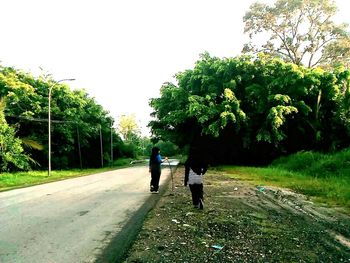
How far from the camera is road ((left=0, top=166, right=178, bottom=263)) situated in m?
6.36

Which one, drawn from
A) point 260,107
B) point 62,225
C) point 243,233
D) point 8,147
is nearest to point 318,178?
point 243,233

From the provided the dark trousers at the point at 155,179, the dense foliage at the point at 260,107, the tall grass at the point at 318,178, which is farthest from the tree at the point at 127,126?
the dark trousers at the point at 155,179

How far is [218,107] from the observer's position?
108ft

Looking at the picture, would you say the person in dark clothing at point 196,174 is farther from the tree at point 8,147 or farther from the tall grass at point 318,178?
the tree at point 8,147

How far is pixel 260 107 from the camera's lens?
106ft

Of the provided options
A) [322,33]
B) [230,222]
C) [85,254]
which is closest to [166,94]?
[322,33]

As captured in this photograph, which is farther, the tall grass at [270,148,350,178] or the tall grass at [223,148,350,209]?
the tall grass at [270,148,350,178]

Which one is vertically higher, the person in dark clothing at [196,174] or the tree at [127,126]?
the tree at [127,126]

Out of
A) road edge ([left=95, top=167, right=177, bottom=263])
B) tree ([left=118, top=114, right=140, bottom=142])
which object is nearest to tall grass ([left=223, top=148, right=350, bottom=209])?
road edge ([left=95, top=167, right=177, bottom=263])

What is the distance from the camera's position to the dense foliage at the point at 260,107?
1207 inches

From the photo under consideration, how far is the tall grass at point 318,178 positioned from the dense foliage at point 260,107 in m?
4.44

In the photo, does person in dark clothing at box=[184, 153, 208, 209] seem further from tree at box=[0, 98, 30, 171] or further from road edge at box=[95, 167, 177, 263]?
tree at box=[0, 98, 30, 171]

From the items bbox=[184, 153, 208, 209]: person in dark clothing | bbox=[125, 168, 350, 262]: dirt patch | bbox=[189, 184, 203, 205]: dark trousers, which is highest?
bbox=[184, 153, 208, 209]: person in dark clothing

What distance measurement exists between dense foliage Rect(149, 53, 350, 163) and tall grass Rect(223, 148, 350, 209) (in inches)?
175
